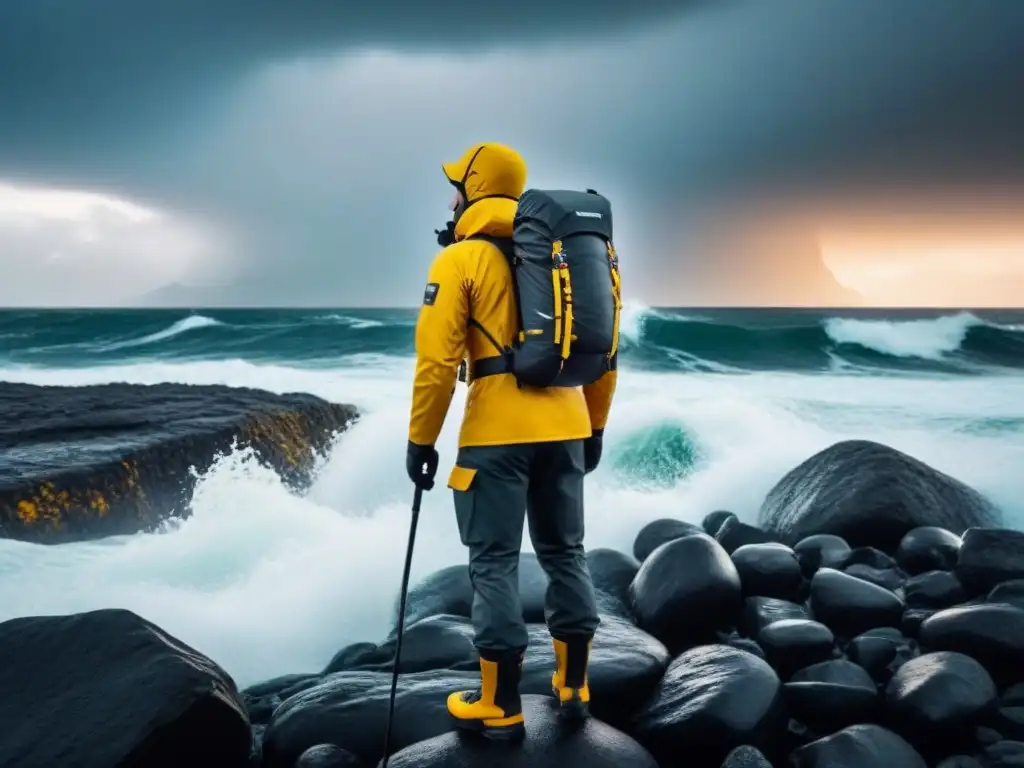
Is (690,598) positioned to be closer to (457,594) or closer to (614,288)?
(457,594)

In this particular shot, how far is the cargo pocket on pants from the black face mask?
104 cm

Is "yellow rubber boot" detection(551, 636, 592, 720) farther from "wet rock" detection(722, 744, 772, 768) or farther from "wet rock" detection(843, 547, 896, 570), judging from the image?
"wet rock" detection(843, 547, 896, 570)

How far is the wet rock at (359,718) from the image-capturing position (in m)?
3.79

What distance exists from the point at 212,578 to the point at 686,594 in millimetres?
3855

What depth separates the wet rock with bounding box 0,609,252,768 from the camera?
11.2 ft

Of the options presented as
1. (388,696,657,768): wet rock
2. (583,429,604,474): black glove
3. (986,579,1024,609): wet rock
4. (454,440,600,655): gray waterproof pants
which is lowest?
(388,696,657,768): wet rock

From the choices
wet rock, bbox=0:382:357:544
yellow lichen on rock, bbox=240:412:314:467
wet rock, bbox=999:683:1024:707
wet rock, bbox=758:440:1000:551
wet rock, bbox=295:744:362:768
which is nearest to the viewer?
wet rock, bbox=295:744:362:768

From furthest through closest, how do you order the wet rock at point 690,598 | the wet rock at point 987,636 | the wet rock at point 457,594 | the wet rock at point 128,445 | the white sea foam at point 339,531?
1. the wet rock at point 128,445
2. the white sea foam at point 339,531
3. the wet rock at point 457,594
4. the wet rock at point 690,598
5. the wet rock at point 987,636

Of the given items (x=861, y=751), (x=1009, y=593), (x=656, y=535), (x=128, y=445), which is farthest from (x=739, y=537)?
(x=128, y=445)

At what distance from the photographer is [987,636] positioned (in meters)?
4.47

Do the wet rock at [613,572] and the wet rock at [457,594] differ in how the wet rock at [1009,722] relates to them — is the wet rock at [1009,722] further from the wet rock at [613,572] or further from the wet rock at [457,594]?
the wet rock at [457,594]

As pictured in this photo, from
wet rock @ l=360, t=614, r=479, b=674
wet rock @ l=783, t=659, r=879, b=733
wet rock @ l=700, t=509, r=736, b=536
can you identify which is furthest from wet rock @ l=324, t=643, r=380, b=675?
wet rock @ l=700, t=509, r=736, b=536

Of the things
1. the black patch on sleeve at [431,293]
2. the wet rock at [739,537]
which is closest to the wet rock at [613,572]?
the wet rock at [739,537]

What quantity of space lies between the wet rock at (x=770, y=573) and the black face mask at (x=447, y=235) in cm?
319
